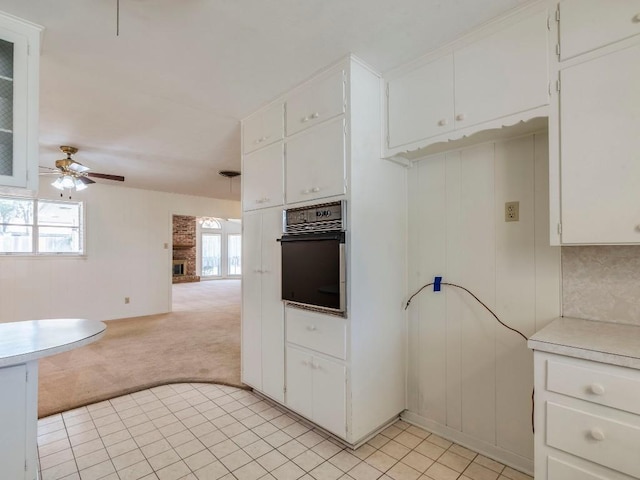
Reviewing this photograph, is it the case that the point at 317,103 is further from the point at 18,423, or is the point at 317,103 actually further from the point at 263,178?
the point at 18,423

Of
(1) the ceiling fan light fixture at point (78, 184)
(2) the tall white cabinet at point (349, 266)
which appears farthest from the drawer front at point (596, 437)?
(1) the ceiling fan light fixture at point (78, 184)

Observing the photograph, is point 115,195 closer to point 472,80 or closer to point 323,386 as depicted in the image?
point 323,386

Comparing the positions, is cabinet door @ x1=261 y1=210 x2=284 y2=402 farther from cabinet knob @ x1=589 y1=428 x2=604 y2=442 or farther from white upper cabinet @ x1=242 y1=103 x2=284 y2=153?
cabinet knob @ x1=589 y1=428 x2=604 y2=442

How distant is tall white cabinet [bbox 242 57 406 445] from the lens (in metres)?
2.04

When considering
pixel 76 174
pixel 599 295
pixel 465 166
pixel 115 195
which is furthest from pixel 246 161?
pixel 115 195

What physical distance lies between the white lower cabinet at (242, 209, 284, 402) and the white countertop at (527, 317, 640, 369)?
5.67 ft

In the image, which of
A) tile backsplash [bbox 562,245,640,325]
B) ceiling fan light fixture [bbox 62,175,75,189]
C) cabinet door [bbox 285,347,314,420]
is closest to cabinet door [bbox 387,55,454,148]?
tile backsplash [bbox 562,245,640,325]

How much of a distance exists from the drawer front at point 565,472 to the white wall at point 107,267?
6.53 metres

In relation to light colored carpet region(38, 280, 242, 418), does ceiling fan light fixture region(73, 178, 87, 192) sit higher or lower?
higher

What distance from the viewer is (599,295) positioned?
64.9 inches

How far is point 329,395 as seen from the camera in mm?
2125

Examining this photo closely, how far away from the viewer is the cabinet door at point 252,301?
2777 mm

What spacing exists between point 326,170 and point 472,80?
985 millimetres

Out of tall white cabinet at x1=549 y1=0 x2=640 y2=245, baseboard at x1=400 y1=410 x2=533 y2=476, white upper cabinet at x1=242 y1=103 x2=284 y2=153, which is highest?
white upper cabinet at x1=242 y1=103 x2=284 y2=153
